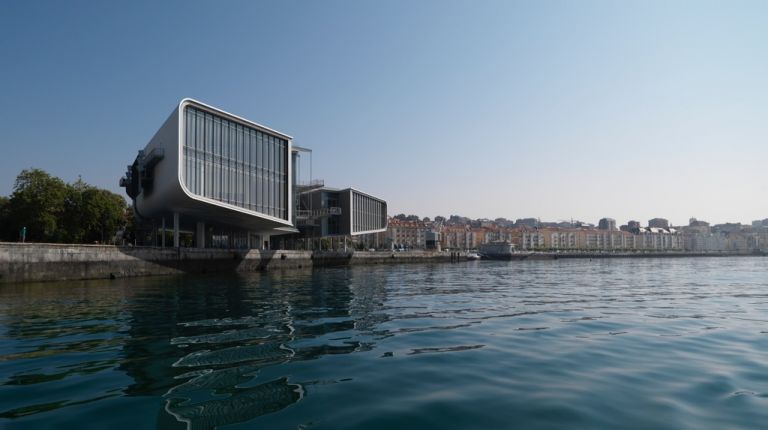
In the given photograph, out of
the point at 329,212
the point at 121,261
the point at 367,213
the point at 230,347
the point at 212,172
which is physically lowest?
the point at 230,347

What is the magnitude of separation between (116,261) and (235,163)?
14.6m

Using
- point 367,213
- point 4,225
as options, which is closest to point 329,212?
point 367,213

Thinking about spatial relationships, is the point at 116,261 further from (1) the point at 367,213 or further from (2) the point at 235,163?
(1) the point at 367,213

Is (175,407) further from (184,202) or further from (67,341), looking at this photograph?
(184,202)

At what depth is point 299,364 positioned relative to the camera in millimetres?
8070

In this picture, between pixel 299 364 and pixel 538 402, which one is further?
pixel 299 364

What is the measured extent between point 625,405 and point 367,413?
3.14 meters

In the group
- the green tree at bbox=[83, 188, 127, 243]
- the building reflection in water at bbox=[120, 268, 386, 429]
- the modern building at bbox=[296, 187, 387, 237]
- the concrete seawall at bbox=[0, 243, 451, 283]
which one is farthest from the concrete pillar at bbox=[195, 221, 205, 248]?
the building reflection in water at bbox=[120, 268, 386, 429]

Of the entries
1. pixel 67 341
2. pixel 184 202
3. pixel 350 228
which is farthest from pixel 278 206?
pixel 67 341

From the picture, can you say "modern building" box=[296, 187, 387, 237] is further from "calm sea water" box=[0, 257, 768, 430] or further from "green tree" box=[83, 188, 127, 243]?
"calm sea water" box=[0, 257, 768, 430]

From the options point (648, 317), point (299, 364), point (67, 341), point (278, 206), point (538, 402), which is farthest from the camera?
point (278, 206)

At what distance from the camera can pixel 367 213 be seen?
87125mm

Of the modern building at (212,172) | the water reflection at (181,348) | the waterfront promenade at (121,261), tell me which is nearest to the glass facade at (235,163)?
the modern building at (212,172)

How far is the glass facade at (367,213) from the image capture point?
80.9m
